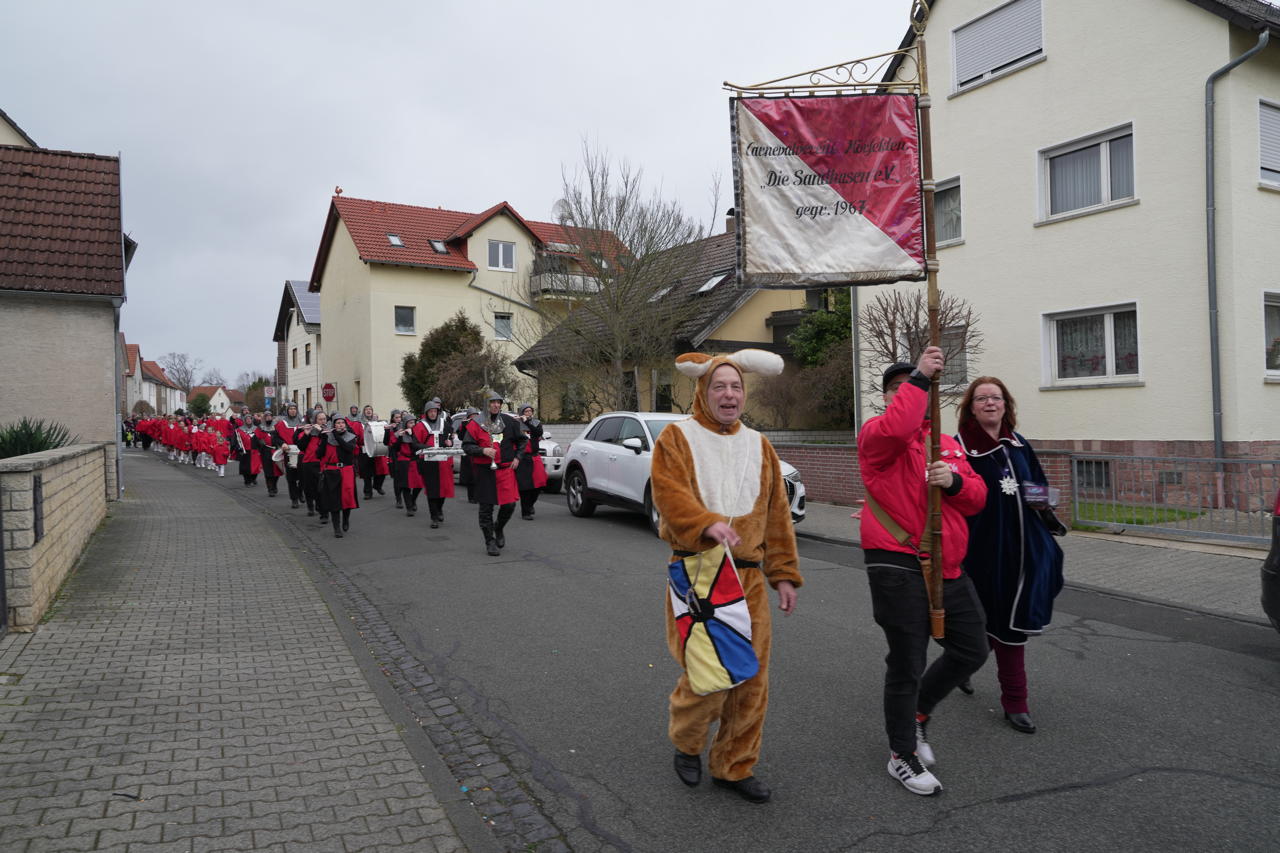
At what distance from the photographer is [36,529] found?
20.4 ft

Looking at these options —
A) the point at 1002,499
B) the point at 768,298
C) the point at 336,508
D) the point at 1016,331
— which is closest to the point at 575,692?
the point at 1002,499

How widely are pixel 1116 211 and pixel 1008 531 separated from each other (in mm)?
11741

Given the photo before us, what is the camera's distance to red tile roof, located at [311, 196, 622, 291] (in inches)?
1384

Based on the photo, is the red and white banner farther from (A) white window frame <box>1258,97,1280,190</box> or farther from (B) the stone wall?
(A) white window frame <box>1258,97,1280,190</box>

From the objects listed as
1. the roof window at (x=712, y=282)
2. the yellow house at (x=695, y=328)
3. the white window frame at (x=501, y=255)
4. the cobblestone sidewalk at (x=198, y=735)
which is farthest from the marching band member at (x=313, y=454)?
the white window frame at (x=501, y=255)

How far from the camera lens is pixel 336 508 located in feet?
37.2

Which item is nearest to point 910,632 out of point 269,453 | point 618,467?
point 618,467

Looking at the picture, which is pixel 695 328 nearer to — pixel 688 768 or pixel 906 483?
pixel 906 483

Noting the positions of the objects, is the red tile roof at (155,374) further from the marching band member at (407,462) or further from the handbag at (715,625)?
the handbag at (715,625)

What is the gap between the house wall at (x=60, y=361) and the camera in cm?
1426

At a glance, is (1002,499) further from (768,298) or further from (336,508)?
(768,298)

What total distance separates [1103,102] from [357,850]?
1505cm

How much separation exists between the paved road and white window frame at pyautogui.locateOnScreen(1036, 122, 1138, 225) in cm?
857

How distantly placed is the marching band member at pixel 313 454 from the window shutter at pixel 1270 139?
14.0 metres
